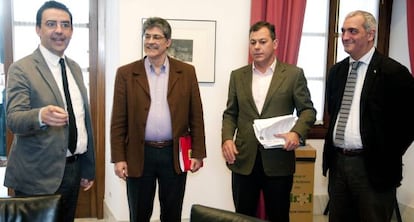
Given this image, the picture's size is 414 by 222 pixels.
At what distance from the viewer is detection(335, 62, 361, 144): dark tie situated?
2322 mm

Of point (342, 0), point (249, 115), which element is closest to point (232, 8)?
point (342, 0)

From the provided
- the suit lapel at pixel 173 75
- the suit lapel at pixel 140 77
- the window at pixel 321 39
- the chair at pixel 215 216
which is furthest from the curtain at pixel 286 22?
the chair at pixel 215 216

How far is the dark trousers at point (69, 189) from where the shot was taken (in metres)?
2.06

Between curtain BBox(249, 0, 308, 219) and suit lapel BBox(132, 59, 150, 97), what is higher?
curtain BBox(249, 0, 308, 219)

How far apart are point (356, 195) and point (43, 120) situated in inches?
64.0

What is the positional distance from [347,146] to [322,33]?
5.80 feet

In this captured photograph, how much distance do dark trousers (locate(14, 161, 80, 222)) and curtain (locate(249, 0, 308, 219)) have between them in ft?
5.51

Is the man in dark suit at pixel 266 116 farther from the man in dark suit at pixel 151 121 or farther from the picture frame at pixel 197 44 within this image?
the picture frame at pixel 197 44

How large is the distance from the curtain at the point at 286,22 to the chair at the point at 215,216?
198 cm

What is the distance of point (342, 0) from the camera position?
378 cm

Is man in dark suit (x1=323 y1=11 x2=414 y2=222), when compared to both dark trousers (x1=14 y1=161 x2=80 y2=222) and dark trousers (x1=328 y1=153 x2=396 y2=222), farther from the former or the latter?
dark trousers (x1=14 y1=161 x2=80 y2=222)

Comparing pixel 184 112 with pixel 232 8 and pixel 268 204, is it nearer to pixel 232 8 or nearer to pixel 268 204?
pixel 268 204

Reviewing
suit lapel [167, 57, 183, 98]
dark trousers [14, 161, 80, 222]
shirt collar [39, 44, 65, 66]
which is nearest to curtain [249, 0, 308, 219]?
suit lapel [167, 57, 183, 98]

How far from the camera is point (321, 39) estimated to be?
382 cm
